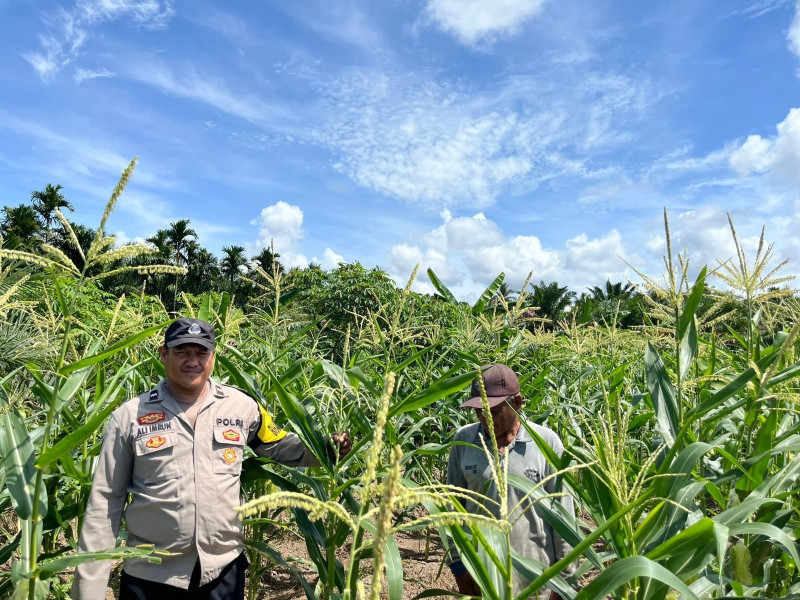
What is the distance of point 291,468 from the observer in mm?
2420

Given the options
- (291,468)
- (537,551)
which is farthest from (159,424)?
(537,551)

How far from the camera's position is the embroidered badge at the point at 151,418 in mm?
2330

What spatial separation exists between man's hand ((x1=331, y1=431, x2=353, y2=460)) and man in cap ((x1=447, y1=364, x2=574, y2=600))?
55 centimetres

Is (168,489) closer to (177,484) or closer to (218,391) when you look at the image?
(177,484)

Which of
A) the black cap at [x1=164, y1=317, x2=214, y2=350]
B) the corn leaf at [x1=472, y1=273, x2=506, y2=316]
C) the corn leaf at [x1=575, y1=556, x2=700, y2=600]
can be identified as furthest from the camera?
the corn leaf at [x1=472, y1=273, x2=506, y2=316]

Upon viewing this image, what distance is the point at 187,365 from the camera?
242 centimetres

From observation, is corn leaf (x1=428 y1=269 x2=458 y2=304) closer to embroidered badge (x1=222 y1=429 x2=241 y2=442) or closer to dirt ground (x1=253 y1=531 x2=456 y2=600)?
dirt ground (x1=253 y1=531 x2=456 y2=600)

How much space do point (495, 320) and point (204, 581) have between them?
8.33ft

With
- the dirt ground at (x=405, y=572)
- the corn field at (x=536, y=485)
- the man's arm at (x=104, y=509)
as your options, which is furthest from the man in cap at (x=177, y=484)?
the dirt ground at (x=405, y=572)

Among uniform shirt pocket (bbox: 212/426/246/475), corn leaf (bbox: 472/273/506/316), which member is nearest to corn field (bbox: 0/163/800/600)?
uniform shirt pocket (bbox: 212/426/246/475)

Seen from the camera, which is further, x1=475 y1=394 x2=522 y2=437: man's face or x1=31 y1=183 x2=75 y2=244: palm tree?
x1=31 y1=183 x2=75 y2=244: palm tree

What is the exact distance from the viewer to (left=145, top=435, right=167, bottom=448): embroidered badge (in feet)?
7.54

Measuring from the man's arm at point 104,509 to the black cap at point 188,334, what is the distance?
384mm

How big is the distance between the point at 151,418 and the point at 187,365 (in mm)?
259
